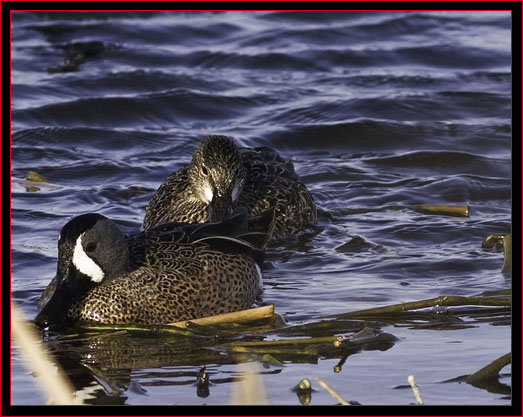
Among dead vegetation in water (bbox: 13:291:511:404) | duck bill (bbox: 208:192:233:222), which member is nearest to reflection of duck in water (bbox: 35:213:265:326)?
dead vegetation in water (bbox: 13:291:511:404)

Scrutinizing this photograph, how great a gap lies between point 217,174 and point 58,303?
2.58m

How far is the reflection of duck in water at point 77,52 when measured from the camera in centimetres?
1499

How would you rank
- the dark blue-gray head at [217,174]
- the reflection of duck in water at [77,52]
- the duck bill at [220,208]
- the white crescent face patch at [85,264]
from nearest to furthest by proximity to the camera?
the white crescent face patch at [85,264]
the duck bill at [220,208]
the dark blue-gray head at [217,174]
the reflection of duck in water at [77,52]

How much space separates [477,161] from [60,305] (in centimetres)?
601

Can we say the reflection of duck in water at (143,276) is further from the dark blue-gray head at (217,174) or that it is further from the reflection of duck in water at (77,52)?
the reflection of duck in water at (77,52)

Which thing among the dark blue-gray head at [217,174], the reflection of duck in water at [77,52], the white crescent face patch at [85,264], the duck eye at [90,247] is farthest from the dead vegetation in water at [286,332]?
the reflection of duck in water at [77,52]

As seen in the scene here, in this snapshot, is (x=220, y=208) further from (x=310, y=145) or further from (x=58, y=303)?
(x=310, y=145)

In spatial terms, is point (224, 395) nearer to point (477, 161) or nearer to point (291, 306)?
point (291, 306)

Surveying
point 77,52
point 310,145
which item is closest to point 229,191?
point 310,145

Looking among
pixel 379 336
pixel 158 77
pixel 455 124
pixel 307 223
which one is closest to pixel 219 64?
pixel 158 77

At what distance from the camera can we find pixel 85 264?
23.6 feet

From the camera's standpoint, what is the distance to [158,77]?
575 inches

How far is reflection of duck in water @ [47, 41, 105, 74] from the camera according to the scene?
49.2 feet

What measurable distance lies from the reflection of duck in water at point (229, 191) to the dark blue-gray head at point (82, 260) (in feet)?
5.84
